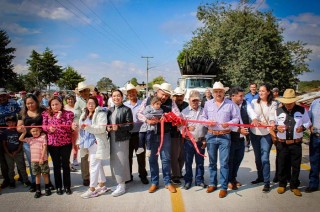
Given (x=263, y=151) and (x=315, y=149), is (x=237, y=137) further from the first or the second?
(x=315, y=149)

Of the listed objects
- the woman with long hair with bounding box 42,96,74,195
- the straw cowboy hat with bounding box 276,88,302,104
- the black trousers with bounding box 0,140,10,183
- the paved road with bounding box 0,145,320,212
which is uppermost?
the straw cowboy hat with bounding box 276,88,302,104

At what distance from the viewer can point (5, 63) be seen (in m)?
46.8

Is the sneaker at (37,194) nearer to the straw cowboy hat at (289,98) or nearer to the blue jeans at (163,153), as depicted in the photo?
the blue jeans at (163,153)

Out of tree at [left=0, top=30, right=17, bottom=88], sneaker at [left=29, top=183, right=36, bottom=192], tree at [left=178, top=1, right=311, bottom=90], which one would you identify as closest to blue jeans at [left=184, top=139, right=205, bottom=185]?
sneaker at [left=29, top=183, right=36, bottom=192]

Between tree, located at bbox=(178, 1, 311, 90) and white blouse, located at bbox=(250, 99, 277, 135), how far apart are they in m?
15.6

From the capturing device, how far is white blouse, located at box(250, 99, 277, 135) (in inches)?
183

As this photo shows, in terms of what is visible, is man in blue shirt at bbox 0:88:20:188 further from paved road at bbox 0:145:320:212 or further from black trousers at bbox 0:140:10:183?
paved road at bbox 0:145:320:212

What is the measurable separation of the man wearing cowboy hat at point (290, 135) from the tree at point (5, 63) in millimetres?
52311

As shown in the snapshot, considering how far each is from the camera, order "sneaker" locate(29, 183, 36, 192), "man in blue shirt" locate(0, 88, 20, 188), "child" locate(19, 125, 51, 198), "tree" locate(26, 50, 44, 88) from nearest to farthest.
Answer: "child" locate(19, 125, 51, 198) → "sneaker" locate(29, 183, 36, 192) → "man in blue shirt" locate(0, 88, 20, 188) → "tree" locate(26, 50, 44, 88)

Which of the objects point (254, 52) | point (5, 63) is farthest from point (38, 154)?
point (5, 63)

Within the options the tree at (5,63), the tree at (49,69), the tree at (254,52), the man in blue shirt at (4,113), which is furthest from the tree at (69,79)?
the man in blue shirt at (4,113)

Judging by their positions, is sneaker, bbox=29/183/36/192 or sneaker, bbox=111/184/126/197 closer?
sneaker, bbox=111/184/126/197

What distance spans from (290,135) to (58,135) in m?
4.19

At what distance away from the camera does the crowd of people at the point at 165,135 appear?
14.6 ft
